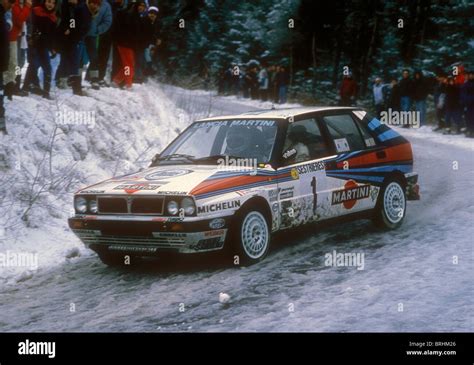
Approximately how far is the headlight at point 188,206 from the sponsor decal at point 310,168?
155 centimetres

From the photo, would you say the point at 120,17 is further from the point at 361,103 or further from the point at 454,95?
the point at 361,103

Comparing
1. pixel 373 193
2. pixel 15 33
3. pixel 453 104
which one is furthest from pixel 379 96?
pixel 373 193

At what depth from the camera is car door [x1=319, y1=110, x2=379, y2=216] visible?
9.46 meters

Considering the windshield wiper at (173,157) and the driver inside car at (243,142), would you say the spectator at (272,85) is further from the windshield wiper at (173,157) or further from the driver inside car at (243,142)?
the driver inside car at (243,142)

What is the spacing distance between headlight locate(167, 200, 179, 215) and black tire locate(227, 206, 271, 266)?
590 mm

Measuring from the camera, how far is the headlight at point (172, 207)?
312 inches

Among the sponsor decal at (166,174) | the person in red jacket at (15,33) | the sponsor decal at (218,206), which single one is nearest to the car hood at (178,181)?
the sponsor decal at (166,174)

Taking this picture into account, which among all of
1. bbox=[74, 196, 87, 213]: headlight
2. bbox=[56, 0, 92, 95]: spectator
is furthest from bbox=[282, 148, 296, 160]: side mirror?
bbox=[56, 0, 92, 95]: spectator

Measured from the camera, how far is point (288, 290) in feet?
24.3

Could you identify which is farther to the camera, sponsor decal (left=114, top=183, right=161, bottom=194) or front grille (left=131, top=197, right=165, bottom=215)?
sponsor decal (left=114, top=183, right=161, bottom=194)

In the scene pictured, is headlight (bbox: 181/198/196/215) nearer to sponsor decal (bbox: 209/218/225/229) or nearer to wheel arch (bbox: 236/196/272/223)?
sponsor decal (bbox: 209/218/225/229)

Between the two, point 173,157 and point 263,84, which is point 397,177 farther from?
point 263,84

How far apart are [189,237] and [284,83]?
30.8 m
